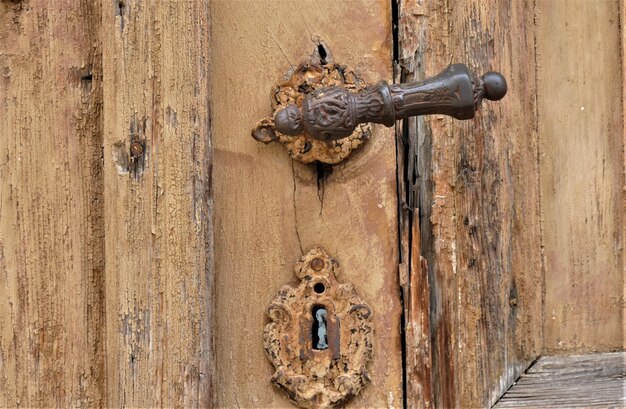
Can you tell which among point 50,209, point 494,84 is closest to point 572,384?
point 494,84

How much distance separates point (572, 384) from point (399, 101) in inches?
16.5

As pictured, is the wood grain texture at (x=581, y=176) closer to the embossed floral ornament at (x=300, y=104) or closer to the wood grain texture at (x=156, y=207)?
the embossed floral ornament at (x=300, y=104)

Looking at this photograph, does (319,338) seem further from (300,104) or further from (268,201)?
(300,104)

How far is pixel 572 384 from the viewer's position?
931mm

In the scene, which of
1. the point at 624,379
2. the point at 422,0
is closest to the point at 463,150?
the point at 422,0

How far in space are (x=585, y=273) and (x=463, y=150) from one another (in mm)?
225

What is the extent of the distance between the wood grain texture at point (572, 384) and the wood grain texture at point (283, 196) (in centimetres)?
15

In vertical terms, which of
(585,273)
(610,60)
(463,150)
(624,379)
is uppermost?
(610,60)

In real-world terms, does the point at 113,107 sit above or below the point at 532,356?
above

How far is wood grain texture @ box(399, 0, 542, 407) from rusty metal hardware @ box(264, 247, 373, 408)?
9 centimetres

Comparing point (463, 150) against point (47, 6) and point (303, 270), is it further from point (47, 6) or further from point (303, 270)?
point (47, 6)

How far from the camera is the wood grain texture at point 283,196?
2.94 ft

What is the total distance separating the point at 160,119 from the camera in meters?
0.84

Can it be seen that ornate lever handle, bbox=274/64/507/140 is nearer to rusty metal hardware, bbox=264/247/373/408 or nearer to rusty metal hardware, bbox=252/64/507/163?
rusty metal hardware, bbox=252/64/507/163
